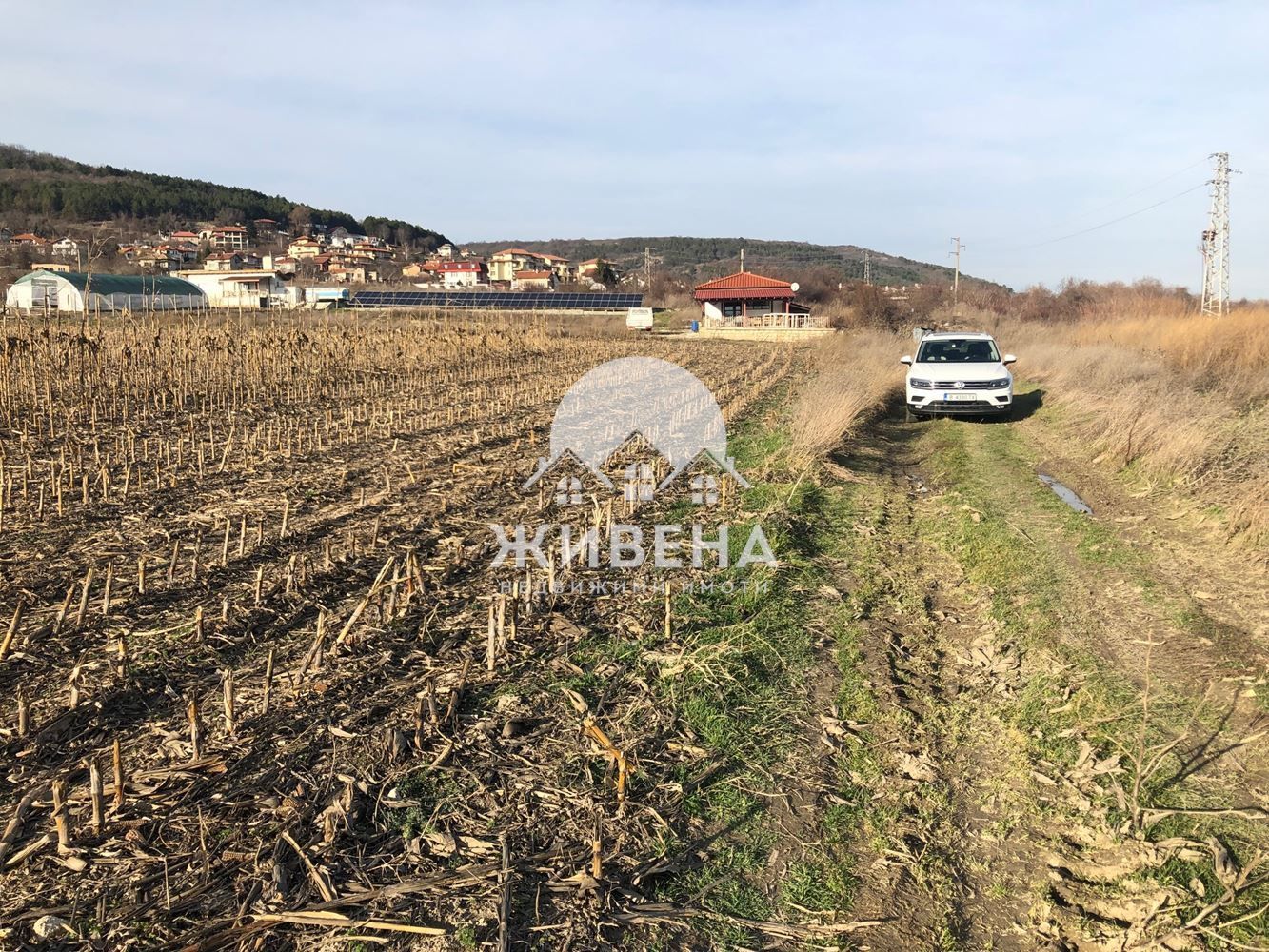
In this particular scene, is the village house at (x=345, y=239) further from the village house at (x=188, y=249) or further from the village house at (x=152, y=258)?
the village house at (x=152, y=258)

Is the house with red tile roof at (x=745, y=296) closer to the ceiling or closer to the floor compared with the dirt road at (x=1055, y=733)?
closer to the ceiling

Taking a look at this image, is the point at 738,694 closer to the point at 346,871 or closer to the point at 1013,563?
the point at 346,871

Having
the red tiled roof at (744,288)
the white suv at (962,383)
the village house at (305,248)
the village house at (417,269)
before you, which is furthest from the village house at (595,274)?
the white suv at (962,383)

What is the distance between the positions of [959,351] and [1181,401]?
4.84m

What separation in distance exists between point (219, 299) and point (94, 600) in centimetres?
5272

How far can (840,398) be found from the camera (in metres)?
14.3

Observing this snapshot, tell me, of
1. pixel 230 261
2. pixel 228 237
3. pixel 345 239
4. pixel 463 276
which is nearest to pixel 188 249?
pixel 230 261

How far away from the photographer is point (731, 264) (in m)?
159

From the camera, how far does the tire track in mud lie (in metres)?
3.55

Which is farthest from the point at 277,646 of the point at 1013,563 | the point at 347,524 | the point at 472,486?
the point at 1013,563

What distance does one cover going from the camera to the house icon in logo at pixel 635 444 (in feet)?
35.6

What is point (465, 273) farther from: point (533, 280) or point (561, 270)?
point (561, 270)

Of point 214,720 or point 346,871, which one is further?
point 214,720

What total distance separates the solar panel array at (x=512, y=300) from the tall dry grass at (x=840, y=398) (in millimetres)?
35132
